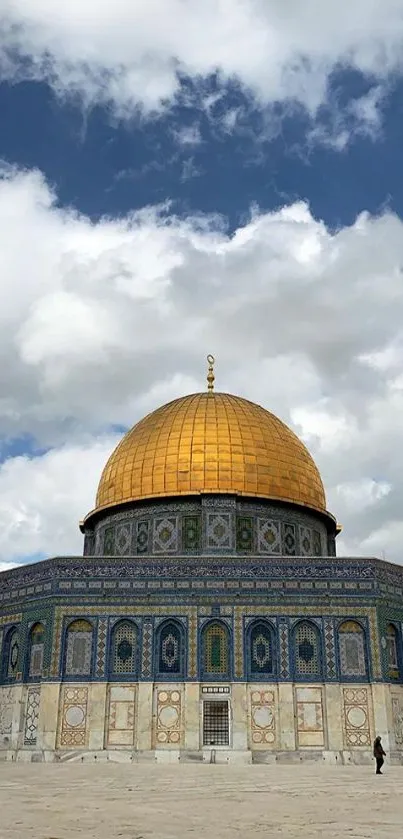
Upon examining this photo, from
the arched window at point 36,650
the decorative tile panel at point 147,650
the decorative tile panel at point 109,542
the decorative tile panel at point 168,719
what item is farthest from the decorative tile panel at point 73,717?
the decorative tile panel at point 109,542

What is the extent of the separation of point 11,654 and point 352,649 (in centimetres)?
997

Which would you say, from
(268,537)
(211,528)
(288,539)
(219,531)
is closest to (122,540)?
(211,528)

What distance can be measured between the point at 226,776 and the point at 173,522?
11.6 meters

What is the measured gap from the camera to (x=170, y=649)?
2245 centimetres

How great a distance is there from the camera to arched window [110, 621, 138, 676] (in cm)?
2225

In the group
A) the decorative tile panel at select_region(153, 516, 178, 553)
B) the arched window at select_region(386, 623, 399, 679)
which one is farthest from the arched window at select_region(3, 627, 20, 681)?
the arched window at select_region(386, 623, 399, 679)

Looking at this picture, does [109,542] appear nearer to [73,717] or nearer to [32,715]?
[32,715]

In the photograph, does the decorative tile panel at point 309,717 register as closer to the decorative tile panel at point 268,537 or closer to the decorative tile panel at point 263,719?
the decorative tile panel at point 263,719

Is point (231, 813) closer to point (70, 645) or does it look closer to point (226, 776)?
point (226, 776)

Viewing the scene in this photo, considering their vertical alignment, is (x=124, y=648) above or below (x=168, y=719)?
above

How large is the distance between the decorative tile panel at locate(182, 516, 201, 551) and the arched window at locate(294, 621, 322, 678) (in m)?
4.51

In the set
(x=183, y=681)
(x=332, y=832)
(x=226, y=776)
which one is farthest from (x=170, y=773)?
(x=332, y=832)

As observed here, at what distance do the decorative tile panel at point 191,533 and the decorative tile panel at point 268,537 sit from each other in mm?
1975

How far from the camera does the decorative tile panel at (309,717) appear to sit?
2142 cm
